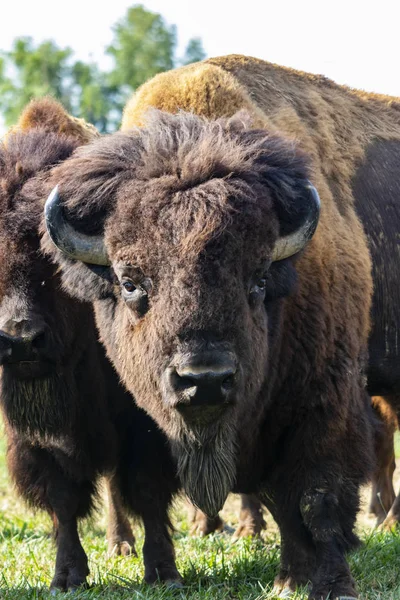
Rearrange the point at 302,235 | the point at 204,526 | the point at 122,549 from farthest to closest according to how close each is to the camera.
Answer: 1. the point at 204,526
2. the point at 122,549
3. the point at 302,235

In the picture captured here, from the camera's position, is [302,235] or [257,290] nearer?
[257,290]

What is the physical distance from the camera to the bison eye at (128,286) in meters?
5.17

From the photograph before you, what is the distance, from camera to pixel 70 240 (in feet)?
17.6

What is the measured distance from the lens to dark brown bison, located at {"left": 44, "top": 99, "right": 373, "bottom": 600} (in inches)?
192

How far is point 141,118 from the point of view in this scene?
6.08 meters

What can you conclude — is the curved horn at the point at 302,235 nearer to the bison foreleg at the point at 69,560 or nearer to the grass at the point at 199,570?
the grass at the point at 199,570

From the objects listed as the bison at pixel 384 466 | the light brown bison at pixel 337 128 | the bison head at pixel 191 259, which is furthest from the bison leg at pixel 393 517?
the bison head at pixel 191 259

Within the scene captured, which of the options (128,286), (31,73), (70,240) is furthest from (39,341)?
(31,73)

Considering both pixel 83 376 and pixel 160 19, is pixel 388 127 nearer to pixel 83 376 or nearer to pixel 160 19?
pixel 83 376

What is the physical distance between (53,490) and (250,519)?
2.55 metres

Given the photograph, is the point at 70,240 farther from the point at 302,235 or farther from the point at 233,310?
the point at 302,235

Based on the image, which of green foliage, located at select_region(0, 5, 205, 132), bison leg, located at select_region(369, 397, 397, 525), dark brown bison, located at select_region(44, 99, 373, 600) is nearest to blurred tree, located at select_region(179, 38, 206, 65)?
green foliage, located at select_region(0, 5, 205, 132)

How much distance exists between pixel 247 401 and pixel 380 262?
2.33 metres

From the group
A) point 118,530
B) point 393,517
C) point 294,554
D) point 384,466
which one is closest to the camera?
point 294,554
